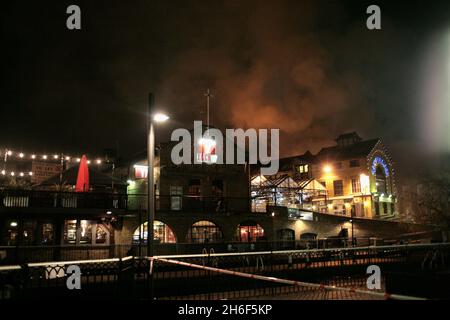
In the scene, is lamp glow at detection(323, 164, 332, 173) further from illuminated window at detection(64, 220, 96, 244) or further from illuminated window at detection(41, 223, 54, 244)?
illuminated window at detection(41, 223, 54, 244)

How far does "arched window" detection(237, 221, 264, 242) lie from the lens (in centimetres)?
3114

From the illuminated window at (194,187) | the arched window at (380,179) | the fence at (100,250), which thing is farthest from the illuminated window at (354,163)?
the illuminated window at (194,187)

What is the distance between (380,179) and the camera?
5694 centimetres

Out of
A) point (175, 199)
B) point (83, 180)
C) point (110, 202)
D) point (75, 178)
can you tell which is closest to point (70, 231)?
point (110, 202)

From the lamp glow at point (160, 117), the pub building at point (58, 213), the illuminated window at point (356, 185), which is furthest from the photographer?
the illuminated window at point (356, 185)

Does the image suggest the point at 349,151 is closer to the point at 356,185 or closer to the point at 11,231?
the point at 356,185

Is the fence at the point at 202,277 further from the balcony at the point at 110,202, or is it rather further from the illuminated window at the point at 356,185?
the illuminated window at the point at 356,185

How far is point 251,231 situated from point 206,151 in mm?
7393

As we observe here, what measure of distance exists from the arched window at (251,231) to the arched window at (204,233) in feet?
8.21

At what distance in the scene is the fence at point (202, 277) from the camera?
35.0 ft
